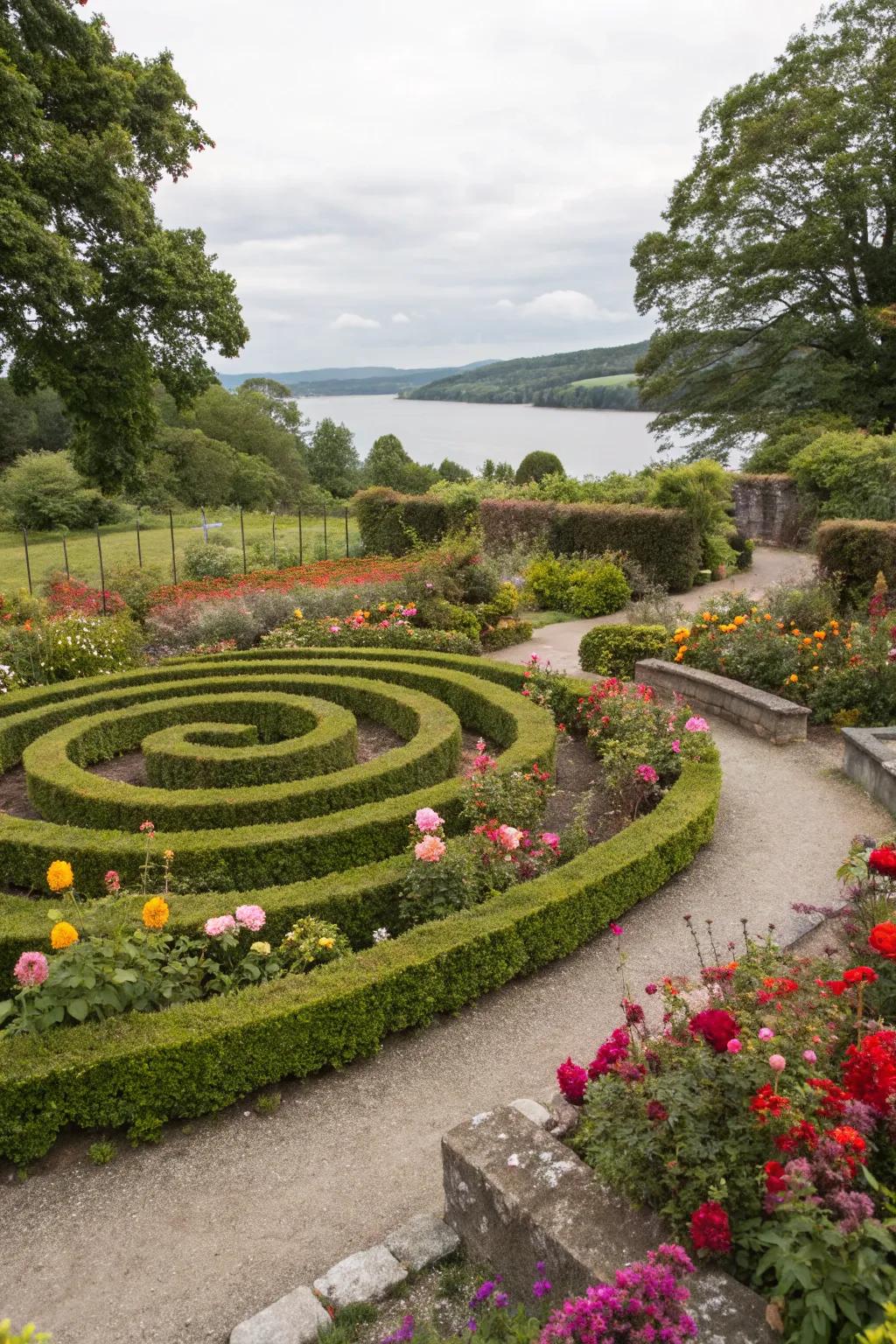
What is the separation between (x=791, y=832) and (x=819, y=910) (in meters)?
2.87

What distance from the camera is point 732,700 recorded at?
34.7 ft

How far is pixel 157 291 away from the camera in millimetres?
17844

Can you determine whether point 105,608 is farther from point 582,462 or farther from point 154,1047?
point 582,462

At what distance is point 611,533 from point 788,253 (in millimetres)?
12523

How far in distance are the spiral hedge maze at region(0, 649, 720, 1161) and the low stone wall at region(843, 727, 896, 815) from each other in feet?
5.44

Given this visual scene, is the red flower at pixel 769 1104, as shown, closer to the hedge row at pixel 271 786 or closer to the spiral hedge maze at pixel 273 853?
the spiral hedge maze at pixel 273 853

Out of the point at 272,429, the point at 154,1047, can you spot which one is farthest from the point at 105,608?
the point at 272,429

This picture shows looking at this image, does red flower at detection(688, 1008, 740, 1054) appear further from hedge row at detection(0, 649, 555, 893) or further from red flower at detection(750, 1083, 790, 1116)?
hedge row at detection(0, 649, 555, 893)

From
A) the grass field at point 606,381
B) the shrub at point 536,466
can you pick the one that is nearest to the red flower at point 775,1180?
the shrub at point 536,466

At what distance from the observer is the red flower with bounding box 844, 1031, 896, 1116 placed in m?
2.94

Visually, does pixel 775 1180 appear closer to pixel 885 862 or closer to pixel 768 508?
pixel 885 862

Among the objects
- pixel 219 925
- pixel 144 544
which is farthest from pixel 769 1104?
pixel 144 544

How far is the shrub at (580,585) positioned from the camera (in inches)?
696

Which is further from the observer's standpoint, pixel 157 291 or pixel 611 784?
pixel 157 291
